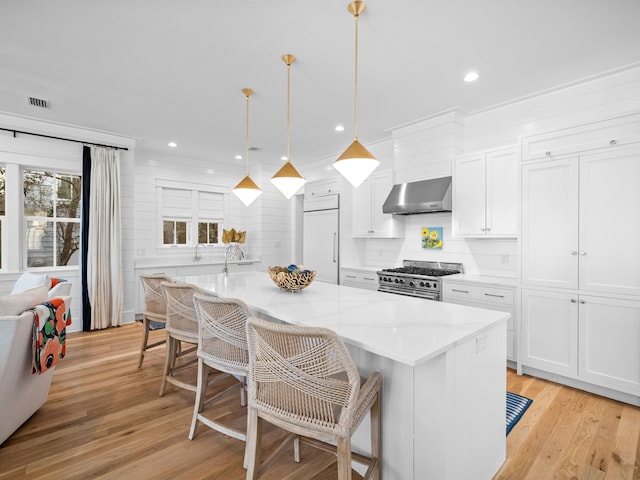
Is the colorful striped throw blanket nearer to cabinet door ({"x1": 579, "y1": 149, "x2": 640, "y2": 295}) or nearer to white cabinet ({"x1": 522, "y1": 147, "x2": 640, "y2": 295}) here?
white cabinet ({"x1": 522, "y1": 147, "x2": 640, "y2": 295})

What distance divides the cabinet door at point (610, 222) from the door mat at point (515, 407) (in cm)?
104

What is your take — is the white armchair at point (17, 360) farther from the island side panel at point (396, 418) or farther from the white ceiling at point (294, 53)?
the island side panel at point (396, 418)

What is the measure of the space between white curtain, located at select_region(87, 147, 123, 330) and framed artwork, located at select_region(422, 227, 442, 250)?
4271 millimetres

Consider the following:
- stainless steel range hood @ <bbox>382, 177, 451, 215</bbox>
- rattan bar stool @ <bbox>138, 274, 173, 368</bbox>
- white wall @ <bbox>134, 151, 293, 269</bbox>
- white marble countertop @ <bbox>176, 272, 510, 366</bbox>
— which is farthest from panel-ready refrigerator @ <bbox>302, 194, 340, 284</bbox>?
rattan bar stool @ <bbox>138, 274, 173, 368</bbox>

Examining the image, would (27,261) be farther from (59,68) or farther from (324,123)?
(324,123)

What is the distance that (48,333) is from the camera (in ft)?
7.22

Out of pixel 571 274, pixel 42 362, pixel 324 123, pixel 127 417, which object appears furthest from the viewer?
pixel 324 123

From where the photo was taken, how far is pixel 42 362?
214 centimetres

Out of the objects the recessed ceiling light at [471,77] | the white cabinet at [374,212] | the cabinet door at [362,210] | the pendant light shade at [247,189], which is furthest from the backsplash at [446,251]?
the pendant light shade at [247,189]

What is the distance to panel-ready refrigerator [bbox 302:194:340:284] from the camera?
17.2 feet

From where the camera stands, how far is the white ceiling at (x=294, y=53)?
85.9 inches

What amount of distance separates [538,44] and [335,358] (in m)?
2.83

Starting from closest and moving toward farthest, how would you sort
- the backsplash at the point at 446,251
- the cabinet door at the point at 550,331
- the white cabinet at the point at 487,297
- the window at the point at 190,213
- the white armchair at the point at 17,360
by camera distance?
1. the white armchair at the point at 17,360
2. the cabinet door at the point at 550,331
3. the white cabinet at the point at 487,297
4. the backsplash at the point at 446,251
5. the window at the point at 190,213

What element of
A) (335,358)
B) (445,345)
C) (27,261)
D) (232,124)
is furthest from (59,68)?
(445,345)
